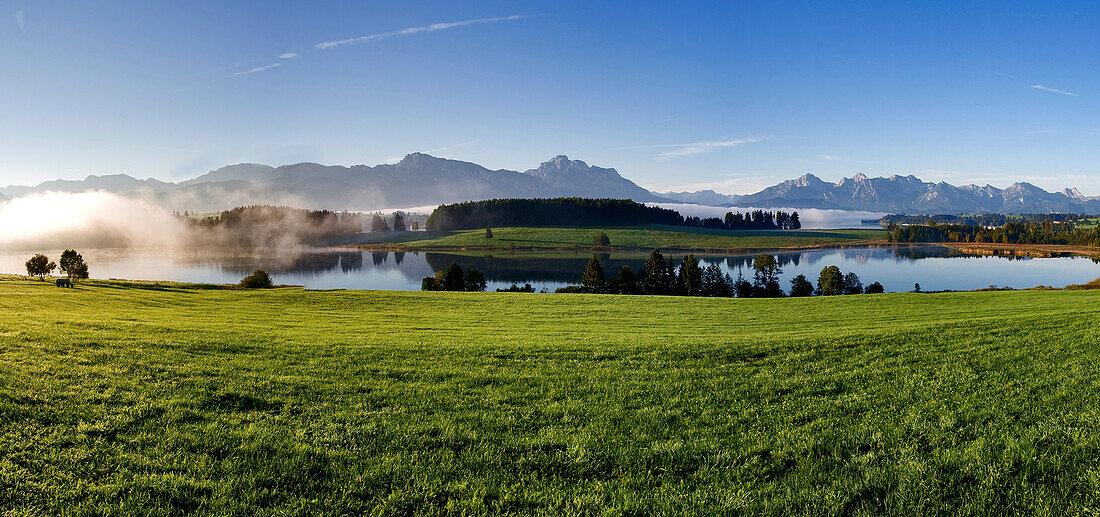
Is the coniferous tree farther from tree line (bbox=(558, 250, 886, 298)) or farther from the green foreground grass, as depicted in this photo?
the green foreground grass

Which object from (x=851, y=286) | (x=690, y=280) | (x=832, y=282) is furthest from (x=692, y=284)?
(x=851, y=286)

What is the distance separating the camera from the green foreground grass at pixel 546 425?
255 inches

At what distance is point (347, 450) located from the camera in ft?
25.5

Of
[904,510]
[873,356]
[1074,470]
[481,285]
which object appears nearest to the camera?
[904,510]

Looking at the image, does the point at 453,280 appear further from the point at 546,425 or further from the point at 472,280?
the point at 546,425

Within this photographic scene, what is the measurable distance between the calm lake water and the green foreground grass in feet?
312

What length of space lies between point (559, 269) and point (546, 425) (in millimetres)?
138835

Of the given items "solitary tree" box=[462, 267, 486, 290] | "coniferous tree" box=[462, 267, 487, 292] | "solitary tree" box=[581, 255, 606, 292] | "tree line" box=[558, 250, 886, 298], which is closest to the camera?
"coniferous tree" box=[462, 267, 487, 292]

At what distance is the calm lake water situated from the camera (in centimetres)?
11812

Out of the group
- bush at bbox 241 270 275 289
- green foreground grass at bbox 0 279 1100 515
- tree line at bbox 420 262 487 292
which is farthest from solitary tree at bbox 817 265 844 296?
bush at bbox 241 270 275 289

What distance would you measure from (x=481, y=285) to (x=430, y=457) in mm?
83688

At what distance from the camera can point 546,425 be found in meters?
9.07

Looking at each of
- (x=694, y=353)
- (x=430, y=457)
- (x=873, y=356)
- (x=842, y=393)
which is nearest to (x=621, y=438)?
(x=430, y=457)

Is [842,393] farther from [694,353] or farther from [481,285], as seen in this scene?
[481,285]
